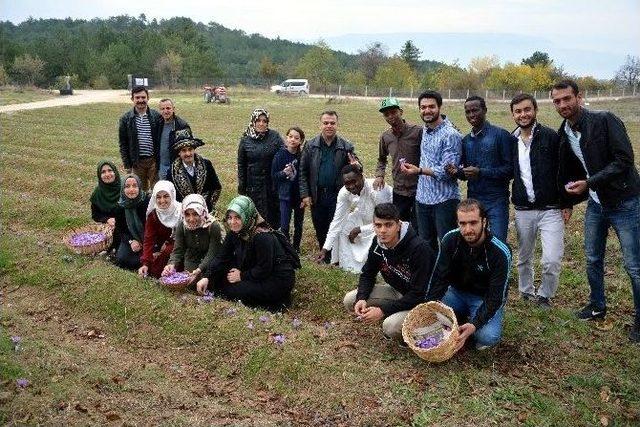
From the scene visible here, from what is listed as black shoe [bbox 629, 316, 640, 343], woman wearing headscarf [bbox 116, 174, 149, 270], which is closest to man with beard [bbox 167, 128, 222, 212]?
woman wearing headscarf [bbox 116, 174, 149, 270]

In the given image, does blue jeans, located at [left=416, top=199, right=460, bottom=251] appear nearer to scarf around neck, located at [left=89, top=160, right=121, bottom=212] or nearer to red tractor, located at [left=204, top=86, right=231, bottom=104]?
scarf around neck, located at [left=89, top=160, right=121, bottom=212]

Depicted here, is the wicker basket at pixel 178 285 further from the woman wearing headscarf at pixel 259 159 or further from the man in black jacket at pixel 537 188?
the man in black jacket at pixel 537 188

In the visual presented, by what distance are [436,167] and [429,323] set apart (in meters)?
1.89

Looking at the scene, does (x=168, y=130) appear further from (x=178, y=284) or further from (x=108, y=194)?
(x=178, y=284)

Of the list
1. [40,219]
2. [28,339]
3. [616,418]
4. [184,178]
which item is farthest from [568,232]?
[40,219]

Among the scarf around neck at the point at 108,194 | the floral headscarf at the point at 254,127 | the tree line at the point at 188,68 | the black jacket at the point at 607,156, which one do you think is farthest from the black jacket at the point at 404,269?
the tree line at the point at 188,68

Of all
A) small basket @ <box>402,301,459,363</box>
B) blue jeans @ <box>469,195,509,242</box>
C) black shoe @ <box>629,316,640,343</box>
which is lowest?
black shoe @ <box>629,316,640,343</box>

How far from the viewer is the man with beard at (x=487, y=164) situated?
618 cm

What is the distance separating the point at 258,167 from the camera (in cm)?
812

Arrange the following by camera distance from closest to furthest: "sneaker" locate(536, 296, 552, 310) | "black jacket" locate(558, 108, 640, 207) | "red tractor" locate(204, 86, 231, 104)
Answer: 1. "black jacket" locate(558, 108, 640, 207)
2. "sneaker" locate(536, 296, 552, 310)
3. "red tractor" locate(204, 86, 231, 104)

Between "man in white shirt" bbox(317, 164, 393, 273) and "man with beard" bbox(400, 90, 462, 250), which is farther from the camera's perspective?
"man in white shirt" bbox(317, 164, 393, 273)

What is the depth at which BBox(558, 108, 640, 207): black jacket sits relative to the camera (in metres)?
5.34

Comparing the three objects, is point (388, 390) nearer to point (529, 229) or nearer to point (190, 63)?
point (529, 229)

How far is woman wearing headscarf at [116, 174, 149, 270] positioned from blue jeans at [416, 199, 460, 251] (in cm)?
377
